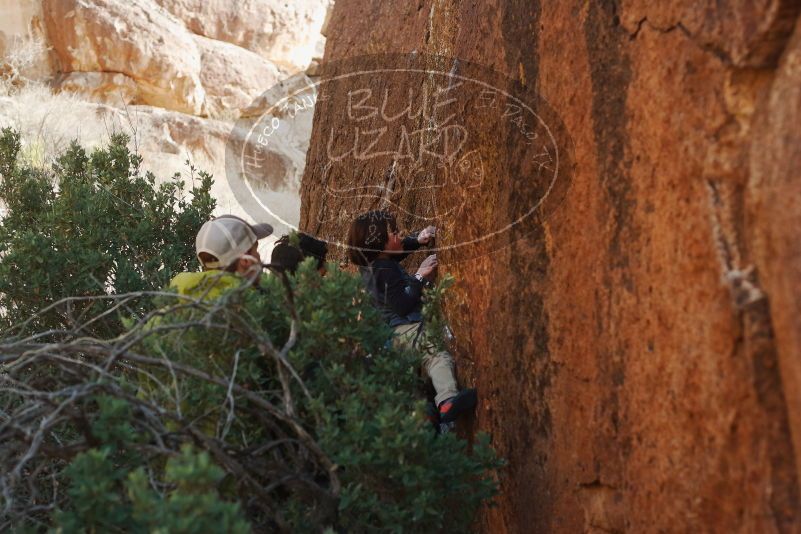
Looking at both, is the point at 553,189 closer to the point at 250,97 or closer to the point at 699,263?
the point at 699,263

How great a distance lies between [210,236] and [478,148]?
1404mm

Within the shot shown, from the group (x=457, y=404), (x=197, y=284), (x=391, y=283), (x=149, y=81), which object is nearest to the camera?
(x=197, y=284)

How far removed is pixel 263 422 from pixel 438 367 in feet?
4.10

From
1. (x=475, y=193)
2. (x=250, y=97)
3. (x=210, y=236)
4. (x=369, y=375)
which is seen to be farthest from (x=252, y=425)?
(x=250, y=97)

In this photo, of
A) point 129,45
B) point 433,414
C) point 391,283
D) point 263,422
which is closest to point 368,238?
point 391,283

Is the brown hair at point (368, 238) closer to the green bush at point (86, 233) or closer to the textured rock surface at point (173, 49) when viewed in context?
the green bush at point (86, 233)

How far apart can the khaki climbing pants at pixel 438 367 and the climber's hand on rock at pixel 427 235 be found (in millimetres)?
792

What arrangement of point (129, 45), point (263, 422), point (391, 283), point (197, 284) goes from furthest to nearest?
point (129, 45), point (391, 283), point (197, 284), point (263, 422)

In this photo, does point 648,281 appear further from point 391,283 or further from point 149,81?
point 149,81

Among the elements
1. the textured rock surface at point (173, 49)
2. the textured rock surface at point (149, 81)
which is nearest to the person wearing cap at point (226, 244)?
the textured rock surface at point (149, 81)

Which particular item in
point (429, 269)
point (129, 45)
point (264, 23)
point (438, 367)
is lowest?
point (438, 367)

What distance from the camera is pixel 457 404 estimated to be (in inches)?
188

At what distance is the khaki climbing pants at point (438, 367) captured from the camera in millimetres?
4789

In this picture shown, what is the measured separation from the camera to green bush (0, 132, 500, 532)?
327 centimetres
